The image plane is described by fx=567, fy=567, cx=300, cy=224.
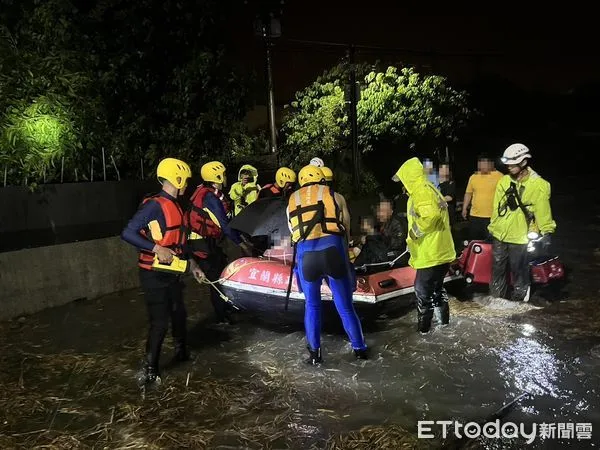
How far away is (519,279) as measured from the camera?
6.63m

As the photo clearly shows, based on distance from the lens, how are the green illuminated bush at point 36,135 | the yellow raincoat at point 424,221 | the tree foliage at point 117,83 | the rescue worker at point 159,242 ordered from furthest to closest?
1. the tree foliage at point 117,83
2. the green illuminated bush at point 36,135
3. the yellow raincoat at point 424,221
4. the rescue worker at point 159,242

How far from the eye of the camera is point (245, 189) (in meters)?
8.25

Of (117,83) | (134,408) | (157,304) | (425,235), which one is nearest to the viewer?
(134,408)

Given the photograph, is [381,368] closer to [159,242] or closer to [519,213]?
[159,242]

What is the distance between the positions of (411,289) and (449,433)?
8.17 ft

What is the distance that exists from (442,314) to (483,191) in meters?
2.46

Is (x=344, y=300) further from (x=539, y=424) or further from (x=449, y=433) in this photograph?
(x=539, y=424)

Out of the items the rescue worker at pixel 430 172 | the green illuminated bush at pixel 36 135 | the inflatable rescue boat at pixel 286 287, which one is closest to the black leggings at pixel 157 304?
the inflatable rescue boat at pixel 286 287

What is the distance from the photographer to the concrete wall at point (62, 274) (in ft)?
23.0

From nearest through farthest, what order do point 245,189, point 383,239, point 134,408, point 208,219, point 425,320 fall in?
1. point 134,408
2. point 425,320
3. point 208,219
4. point 383,239
5. point 245,189

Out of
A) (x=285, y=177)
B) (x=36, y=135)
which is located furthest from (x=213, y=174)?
(x=36, y=135)

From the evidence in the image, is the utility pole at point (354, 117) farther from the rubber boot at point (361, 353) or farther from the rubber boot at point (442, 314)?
the rubber boot at point (361, 353)
